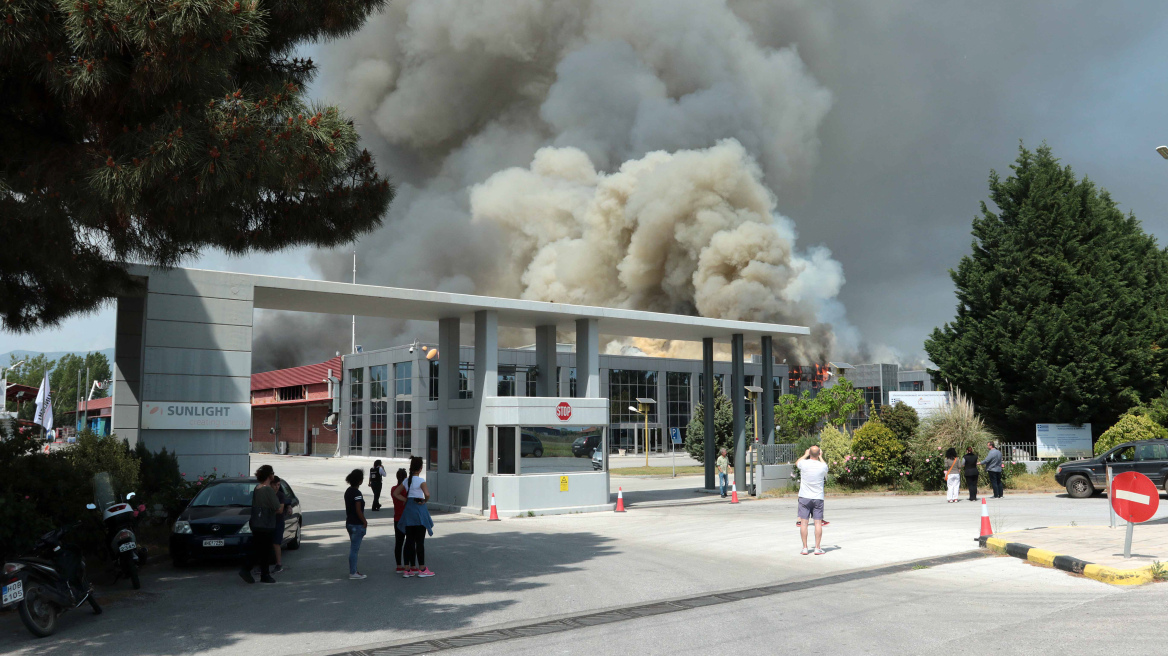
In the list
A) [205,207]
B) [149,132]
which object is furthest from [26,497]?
[149,132]

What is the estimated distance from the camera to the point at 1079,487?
22.2m

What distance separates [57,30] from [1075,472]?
24.3 meters

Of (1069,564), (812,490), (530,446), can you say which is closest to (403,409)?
(530,446)

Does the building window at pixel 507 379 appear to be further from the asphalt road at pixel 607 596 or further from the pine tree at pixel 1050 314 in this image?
the asphalt road at pixel 607 596

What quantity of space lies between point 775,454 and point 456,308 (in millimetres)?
11516

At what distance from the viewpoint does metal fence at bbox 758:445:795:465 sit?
83.7 feet

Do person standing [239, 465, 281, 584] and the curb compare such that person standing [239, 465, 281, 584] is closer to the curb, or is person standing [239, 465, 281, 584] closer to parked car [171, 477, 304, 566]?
parked car [171, 477, 304, 566]

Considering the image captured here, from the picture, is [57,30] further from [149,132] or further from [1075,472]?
[1075,472]

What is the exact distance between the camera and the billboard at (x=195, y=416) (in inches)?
638

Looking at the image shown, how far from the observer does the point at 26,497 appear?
9.17m

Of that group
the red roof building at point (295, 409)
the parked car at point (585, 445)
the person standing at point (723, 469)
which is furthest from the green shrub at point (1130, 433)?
the red roof building at point (295, 409)

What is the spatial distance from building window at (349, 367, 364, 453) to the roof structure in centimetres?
169

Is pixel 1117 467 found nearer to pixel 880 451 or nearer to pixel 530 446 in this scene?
pixel 880 451

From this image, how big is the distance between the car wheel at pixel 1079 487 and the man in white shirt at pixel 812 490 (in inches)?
556
